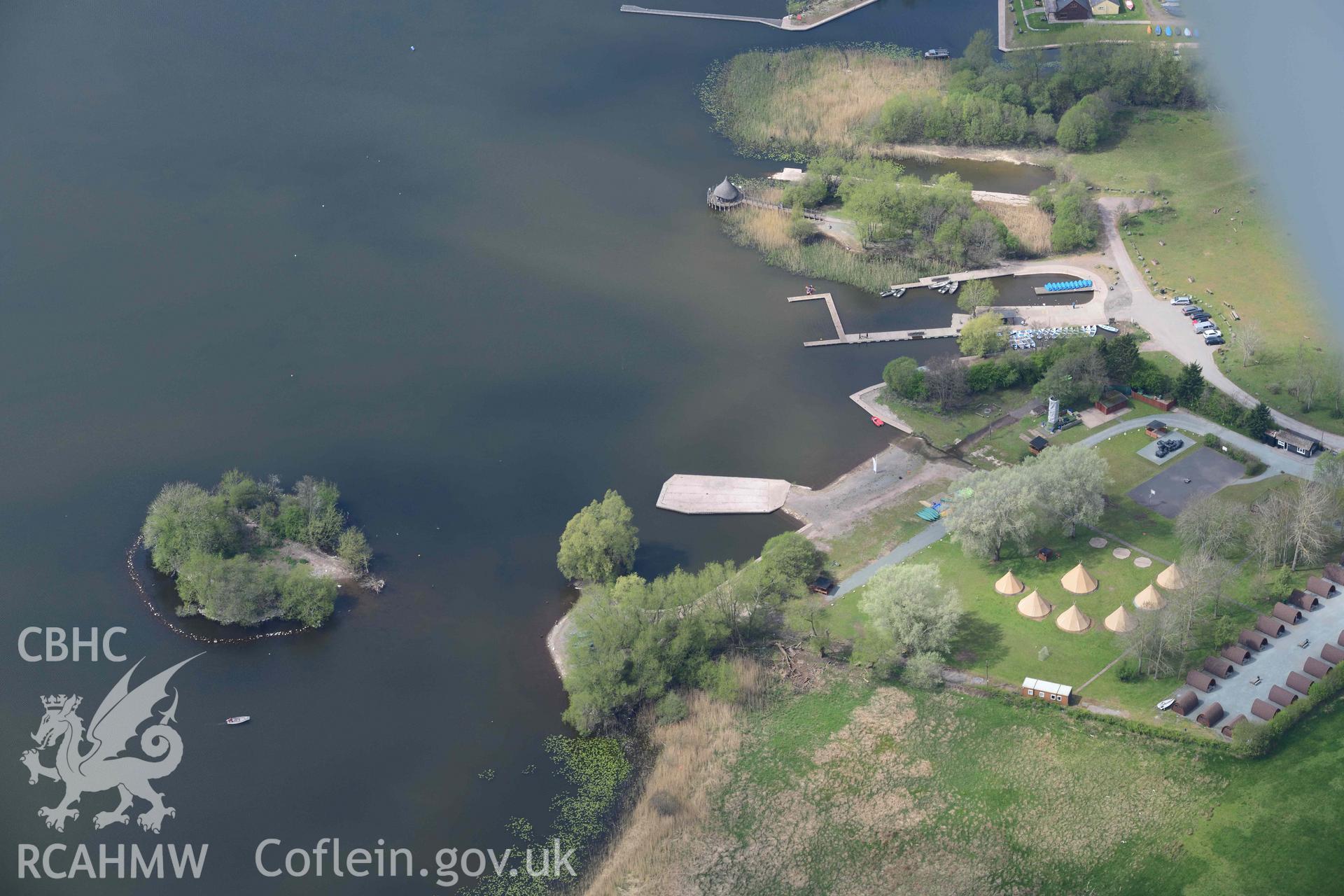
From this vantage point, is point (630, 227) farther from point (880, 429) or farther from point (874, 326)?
point (880, 429)

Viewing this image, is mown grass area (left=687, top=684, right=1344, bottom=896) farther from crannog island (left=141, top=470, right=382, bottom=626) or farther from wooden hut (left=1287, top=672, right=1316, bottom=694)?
crannog island (left=141, top=470, right=382, bottom=626)

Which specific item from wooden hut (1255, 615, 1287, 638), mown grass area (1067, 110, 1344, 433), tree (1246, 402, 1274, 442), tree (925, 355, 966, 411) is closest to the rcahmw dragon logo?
tree (925, 355, 966, 411)

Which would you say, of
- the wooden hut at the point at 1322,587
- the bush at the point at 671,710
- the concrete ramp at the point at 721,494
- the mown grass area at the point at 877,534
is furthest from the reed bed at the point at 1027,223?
the bush at the point at 671,710

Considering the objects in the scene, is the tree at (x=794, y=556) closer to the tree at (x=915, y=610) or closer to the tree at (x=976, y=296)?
the tree at (x=915, y=610)

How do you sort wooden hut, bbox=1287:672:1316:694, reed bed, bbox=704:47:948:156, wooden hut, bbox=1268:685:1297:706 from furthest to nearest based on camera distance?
reed bed, bbox=704:47:948:156, wooden hut, bbox=1287:672:1316:694, wooden hut, bbox=1268:685:1297:706

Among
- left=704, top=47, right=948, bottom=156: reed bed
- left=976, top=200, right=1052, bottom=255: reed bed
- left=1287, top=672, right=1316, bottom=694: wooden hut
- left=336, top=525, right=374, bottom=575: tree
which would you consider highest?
left=704, top=47, right=948, bottom=156: reed bed

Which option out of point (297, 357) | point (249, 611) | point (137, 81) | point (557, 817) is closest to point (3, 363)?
point (297, 357)
